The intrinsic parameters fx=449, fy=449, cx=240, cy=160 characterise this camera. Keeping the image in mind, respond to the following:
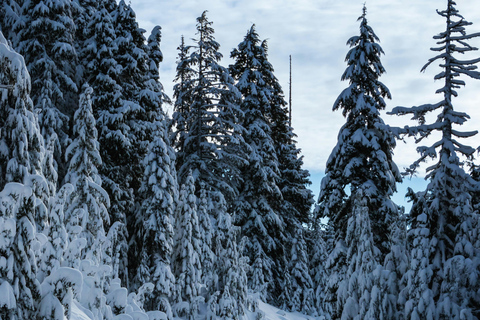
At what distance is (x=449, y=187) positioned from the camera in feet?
45.2

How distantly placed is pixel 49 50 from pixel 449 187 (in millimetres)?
16881

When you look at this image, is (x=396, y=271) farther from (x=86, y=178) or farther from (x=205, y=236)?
(x=86, y=178)

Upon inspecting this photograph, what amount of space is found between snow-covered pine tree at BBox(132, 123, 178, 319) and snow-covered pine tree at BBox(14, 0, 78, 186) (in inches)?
179

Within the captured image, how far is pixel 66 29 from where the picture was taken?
1953 centimetres

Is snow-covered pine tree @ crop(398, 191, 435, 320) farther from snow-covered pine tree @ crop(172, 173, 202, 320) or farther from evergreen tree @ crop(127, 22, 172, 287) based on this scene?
evergreen tree @ crop(127, 22, 172, 287)

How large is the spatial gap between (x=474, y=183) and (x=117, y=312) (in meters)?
10.8

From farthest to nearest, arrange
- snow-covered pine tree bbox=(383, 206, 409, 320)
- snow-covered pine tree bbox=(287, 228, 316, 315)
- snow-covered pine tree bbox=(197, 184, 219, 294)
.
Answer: snow-covered pine tree bbox=(287, 228, 316, 315), snow-covered pine tree bbox=(197, 184, 219, 294), snow-covered pine tree bbox=(383, 206, 409, 320)

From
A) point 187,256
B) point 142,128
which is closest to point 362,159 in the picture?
point 187,256

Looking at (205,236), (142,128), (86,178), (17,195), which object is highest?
(142,128)

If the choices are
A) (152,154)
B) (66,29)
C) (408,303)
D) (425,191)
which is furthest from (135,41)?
(408,303)

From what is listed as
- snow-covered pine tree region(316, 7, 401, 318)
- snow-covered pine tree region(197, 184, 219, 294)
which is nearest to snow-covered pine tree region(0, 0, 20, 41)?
snow-covered pine tree region(197, 184, 219, 294)

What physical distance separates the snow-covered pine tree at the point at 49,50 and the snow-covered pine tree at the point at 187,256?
5628 millimetres

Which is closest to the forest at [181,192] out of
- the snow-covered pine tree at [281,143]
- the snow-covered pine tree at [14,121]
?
the snow-covered pine tree at [14,121]

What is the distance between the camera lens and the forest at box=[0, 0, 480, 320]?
650 cm
